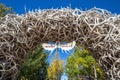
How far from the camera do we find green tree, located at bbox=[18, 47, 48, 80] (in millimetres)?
20734

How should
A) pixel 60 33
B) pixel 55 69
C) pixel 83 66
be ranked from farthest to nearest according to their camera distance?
1. pixel 55 69
2. pixel 83 66
3. pixel 60 33

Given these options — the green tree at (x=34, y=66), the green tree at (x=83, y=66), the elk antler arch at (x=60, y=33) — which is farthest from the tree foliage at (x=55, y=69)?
the elk antler arch at (x=60, y=33)

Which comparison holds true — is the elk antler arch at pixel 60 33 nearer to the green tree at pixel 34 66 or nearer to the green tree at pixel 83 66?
the green tree at pixel 83 66

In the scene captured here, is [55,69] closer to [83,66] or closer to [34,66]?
[34,66]

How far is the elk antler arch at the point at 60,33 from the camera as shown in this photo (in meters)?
5.74

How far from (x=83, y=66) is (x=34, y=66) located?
3.19 meters

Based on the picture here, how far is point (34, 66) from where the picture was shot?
833 inches

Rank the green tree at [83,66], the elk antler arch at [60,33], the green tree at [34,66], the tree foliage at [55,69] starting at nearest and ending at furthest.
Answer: the elk antler arch at [60,33]
the green tree at [83,66]
the green tree at [34,66]
the tree foliage at [55,69]

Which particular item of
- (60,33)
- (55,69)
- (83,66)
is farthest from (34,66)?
(60,33)

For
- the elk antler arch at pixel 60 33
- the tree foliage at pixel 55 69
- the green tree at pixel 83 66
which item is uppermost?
the tree foliage at pixel 55 69

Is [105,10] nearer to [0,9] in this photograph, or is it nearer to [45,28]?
[45,28]

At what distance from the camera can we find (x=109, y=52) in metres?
5.69

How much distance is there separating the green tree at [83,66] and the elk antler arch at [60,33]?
13475 millimetres

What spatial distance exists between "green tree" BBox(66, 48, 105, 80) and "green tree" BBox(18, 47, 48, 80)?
1951 mm
